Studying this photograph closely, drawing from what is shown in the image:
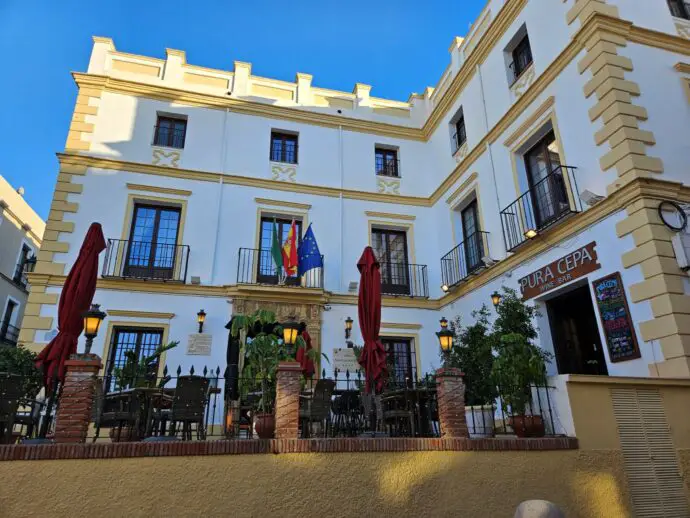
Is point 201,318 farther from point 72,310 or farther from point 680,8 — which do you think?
point 680,8

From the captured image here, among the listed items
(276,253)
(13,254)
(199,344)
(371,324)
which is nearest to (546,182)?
(371,324)

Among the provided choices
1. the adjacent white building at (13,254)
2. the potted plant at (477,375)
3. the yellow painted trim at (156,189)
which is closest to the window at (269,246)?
the yellow painted trim at (156,189)

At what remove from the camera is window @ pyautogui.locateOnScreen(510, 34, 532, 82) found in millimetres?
10648

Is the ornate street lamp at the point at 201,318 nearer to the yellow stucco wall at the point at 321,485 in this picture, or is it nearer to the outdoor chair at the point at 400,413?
the outdoor chair at the point at 400,413

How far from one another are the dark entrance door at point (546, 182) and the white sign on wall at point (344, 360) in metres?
5.39

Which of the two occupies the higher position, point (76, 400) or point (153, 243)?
point (153, 243)

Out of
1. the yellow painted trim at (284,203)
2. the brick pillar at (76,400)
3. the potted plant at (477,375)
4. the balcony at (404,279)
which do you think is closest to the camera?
the brick pillar at (76,400)

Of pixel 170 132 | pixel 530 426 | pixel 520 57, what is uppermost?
pixel 520 57

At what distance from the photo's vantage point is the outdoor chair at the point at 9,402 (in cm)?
498

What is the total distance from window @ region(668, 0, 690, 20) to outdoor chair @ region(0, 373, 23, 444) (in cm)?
1290

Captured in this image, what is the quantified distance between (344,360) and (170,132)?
26.3 ft

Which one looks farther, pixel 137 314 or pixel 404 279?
pixel 404 279

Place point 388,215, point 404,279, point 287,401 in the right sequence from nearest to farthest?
1. point 287,401
2. point 404,279
3. point 388,215

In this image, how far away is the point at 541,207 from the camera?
975 cm
